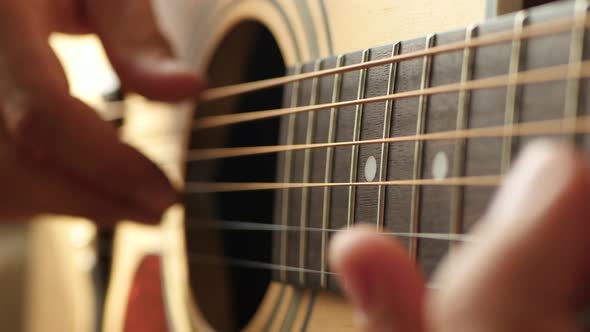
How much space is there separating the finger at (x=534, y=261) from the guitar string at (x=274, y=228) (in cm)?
4

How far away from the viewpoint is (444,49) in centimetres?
46

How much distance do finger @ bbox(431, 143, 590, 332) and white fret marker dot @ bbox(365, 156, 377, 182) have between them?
0.73ft

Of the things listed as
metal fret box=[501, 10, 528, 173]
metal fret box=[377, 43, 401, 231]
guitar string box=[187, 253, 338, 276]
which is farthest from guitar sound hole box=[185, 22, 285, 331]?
metal fret box=[501, 10, 528, 173]

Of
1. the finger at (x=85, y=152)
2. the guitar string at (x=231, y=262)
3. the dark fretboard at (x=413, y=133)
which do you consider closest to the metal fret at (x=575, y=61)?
the dark fretboard at (x=413, y=133)

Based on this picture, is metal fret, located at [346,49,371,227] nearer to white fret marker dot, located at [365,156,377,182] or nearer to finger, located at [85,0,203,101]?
white fret marker dot, located at [365,156,377,182]

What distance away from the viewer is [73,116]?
64 centimetres

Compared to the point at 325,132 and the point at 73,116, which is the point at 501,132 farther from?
the point at 73,116

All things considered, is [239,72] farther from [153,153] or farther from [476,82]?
[476,82]

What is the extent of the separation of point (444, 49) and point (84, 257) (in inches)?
30.1

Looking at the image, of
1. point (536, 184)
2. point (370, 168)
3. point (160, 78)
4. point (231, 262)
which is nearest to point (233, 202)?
point (231, 262)

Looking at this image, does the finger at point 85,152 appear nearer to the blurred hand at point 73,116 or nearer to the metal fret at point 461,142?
the blurred hand at point 73,116

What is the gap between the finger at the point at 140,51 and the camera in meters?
0.68

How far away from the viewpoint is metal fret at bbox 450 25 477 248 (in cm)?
45

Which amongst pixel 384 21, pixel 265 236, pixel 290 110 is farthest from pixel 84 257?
pixel 384 21
